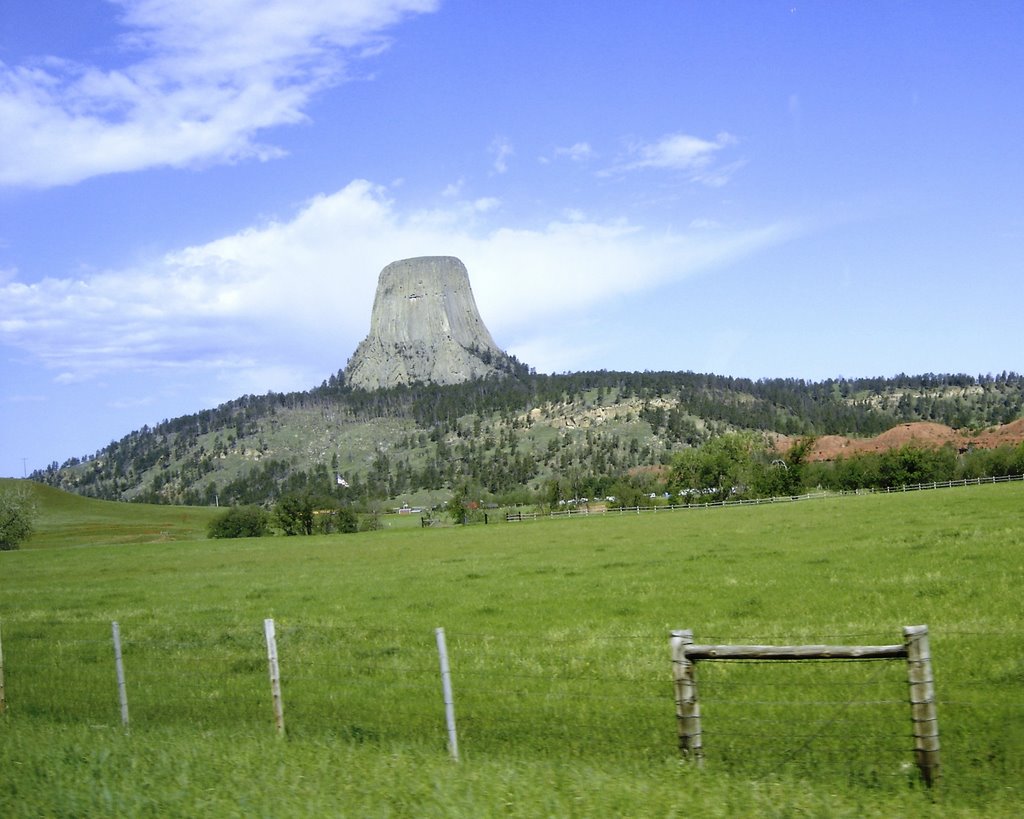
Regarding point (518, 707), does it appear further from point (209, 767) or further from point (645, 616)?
point (645, 616)

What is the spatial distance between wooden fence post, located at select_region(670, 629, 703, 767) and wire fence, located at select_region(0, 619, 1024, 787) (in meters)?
0.82

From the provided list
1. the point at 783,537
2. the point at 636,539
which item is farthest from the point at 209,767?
the point at 636,539

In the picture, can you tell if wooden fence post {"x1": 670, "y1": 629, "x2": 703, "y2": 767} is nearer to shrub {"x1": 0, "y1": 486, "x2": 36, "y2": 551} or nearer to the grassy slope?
shrub {"x1": 0, "y1": 486, "x2": 36, "y2": 551}

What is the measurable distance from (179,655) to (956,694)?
646 inches

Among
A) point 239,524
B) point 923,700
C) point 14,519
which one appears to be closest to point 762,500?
point 239,524

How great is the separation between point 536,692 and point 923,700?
771 cm

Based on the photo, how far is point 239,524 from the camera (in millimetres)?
121125

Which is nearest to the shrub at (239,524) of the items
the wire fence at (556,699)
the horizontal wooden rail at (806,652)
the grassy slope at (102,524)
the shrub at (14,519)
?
the grassy slope at (102,524)

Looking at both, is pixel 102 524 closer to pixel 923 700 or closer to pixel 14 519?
pixel 14 519

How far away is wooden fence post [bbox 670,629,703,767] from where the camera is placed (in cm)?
934

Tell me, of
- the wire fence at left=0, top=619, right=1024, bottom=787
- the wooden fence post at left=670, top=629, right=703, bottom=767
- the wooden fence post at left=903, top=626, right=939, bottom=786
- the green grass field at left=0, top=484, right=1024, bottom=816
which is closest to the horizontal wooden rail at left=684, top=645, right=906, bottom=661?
the wooden fence post at left=903, top=626, right=939, bottom=786

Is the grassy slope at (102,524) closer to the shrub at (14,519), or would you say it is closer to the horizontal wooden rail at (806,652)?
the shrub at (14,519)

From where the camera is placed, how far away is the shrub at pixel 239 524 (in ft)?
396

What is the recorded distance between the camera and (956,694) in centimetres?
1342
